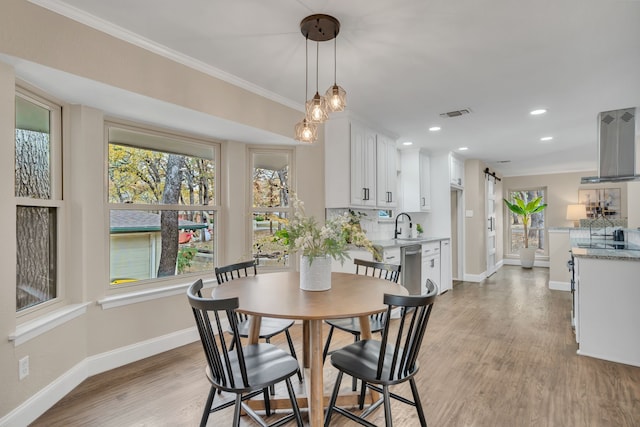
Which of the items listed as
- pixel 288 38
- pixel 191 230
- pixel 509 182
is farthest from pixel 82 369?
pixel 509 182

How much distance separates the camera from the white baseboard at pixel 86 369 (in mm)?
2006

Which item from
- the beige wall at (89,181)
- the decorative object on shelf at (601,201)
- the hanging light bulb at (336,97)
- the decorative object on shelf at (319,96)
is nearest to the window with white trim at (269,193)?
the beige wall at (89,181)

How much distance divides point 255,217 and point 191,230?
0.72 metres

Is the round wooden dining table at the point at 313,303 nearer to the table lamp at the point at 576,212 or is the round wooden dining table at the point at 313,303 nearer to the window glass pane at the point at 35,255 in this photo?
the window glass pane at the point at 35,255

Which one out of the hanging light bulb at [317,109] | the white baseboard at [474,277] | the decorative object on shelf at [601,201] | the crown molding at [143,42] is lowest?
the white baseboard at [474,277]

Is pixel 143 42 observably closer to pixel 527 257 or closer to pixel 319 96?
pixel 319 96

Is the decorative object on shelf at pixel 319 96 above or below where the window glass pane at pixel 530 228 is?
above

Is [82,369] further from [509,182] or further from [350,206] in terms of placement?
[509,182]

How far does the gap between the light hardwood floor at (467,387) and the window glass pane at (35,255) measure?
28.4 inches

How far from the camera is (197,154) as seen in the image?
11.8 ft

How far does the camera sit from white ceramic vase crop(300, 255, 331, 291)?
2.11 m

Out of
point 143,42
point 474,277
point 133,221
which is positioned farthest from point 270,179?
point 474,277

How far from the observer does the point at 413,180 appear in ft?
19.6

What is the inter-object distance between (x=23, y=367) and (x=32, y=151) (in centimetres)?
138
